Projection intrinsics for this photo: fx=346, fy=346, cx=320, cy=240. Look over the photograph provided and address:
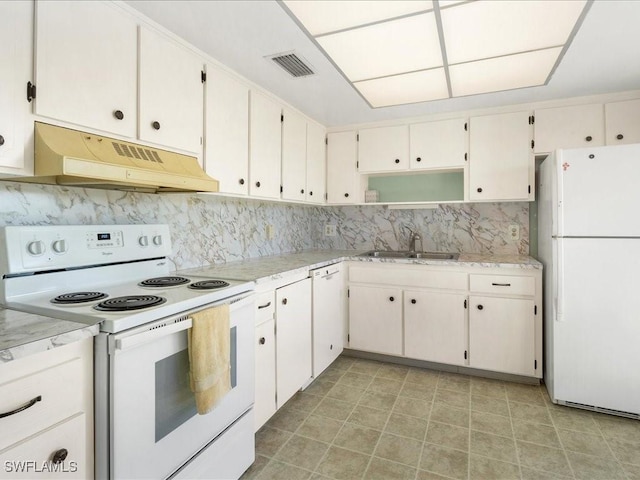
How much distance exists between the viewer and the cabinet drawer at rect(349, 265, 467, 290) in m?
2.74

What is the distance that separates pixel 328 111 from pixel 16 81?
85.1 inches

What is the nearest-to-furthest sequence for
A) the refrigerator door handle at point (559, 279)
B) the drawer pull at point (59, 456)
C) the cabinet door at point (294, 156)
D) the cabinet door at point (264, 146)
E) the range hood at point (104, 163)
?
the drawer pull at point (59, 456) → the range hood at point (104, 163) → the refrigerator door handle at point (559, 279) → the cabinet door at point (264, 146) → the cabinet door at point (294, 156)

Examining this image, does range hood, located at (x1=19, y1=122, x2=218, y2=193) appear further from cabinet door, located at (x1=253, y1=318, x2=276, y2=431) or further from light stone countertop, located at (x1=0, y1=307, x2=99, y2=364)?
cabinet door, located at (x1=253, y1=318, x2=276, y2=431)

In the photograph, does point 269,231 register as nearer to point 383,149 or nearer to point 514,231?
point 383,149

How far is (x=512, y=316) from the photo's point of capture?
8.52 ft

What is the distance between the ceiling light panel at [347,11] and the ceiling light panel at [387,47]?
0.06 metres

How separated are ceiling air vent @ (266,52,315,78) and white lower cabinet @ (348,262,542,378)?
1.59 m

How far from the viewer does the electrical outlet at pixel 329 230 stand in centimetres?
379

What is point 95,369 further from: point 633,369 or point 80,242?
point 633,369

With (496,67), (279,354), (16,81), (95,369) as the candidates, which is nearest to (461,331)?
(279,354)

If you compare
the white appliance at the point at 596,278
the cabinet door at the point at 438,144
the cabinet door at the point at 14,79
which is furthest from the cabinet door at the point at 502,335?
the cabinet door at the point at 14,79

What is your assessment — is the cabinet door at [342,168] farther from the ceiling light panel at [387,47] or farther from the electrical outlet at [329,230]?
the ceiling light panel at [387,47]

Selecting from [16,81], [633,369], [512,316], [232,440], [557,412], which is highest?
[16,81]

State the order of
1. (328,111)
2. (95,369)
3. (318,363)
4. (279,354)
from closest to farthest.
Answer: (95,369) < (279,354) < (318,363) < (328,111)
